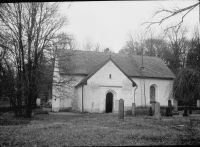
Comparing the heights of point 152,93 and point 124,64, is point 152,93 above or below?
below

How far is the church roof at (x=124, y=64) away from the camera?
88.4 feet

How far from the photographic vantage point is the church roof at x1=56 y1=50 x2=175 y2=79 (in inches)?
1061

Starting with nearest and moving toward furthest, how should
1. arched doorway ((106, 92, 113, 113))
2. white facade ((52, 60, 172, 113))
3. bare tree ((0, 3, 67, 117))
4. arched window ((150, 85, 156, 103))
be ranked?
bare tree ((0, 3, 67, 117)) → white facade ((52, 60, 172, 113)) → arched doorway ((106, 92, 113, 113)) → arched window ((150, 85, 156, 103))

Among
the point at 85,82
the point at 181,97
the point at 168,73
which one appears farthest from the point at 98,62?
the point at 181,97

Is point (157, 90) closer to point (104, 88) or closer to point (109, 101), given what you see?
point (109, 101)

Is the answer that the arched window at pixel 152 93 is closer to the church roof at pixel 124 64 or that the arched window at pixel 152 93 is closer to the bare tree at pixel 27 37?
the church roof at pixel 124 64

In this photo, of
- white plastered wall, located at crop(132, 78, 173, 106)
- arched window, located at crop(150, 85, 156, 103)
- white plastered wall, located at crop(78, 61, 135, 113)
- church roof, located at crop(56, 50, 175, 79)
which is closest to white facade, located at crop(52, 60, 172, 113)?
white plastered wall, located at crop(78, 61, 135, 113)

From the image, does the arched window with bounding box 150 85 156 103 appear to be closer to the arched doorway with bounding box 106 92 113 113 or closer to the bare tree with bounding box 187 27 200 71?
the arched doorway with bounding box 106 92 113 113

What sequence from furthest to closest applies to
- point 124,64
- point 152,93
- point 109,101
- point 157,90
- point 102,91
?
point 124,64
point 152,93
point 157,90
point 109,101
point 102,91

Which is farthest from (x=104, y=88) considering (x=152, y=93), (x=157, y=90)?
(x=157, y=90)

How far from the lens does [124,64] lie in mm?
29531

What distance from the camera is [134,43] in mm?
48969

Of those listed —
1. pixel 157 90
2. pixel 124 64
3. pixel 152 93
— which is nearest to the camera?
pixel 157 90

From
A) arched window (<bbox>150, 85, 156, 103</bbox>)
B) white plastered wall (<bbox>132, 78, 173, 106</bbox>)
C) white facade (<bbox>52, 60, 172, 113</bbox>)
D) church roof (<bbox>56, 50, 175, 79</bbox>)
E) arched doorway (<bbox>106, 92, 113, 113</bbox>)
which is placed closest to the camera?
white facade (<bbox>52, 60, 172, 113</bbox>)
